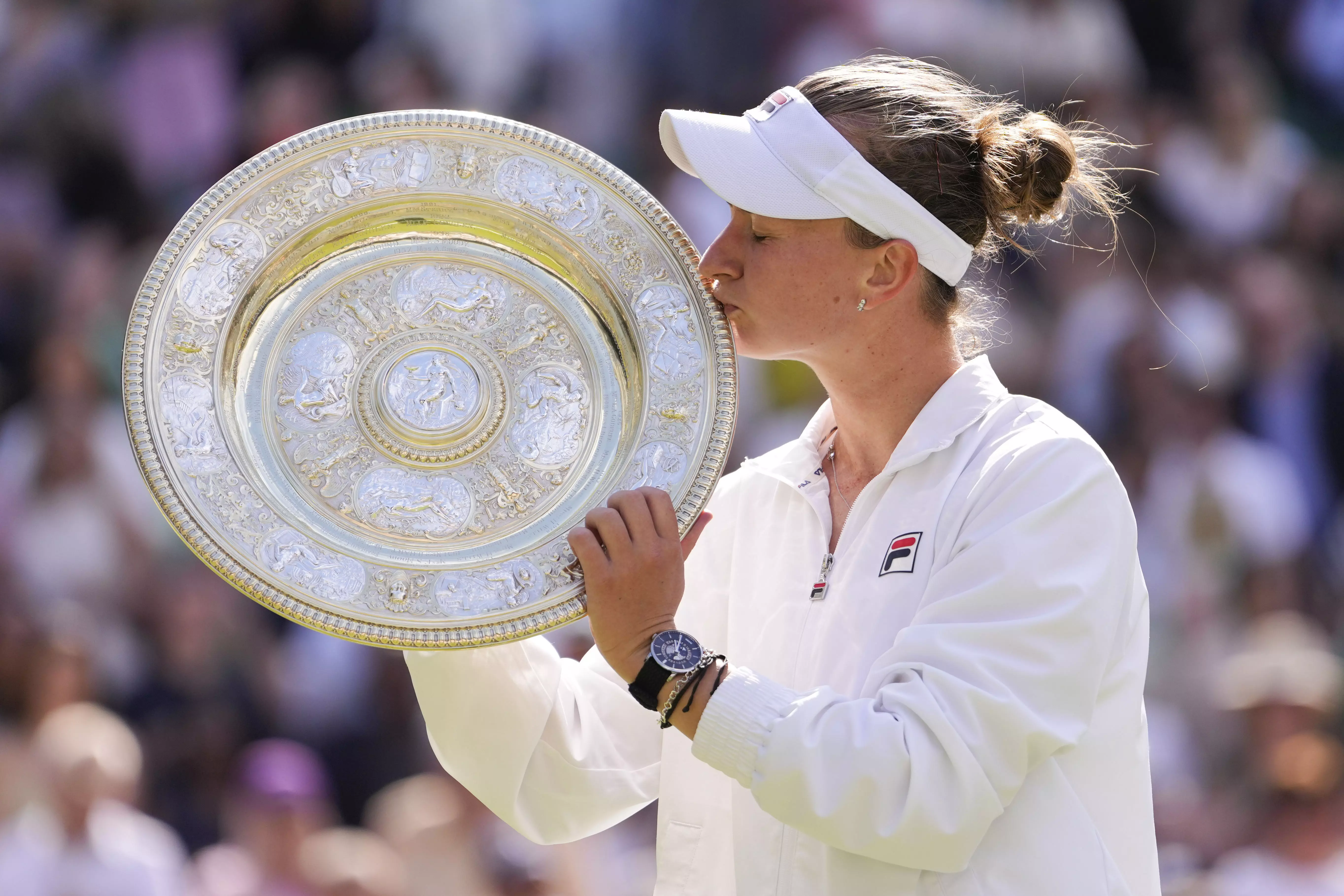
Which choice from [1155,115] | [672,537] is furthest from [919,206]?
[1155,115]

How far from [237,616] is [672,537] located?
316cm

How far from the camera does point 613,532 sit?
1938mm

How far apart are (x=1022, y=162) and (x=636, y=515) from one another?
0.80 m

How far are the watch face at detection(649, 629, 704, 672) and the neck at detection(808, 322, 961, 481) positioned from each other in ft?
1.51

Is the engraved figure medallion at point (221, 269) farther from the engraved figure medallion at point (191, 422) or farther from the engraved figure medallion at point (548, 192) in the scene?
the engraved figure medallion at point (548, 192)

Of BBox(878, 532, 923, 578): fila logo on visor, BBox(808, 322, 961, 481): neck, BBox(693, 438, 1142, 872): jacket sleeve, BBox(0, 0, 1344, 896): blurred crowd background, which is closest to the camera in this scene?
BBox(693, 438, 1142, 872): jacket sleeve

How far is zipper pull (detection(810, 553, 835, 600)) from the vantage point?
84.0 inches

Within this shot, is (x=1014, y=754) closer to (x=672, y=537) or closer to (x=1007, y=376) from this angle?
(x=672, y=537)

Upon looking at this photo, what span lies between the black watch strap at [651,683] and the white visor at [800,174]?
0.67 metres

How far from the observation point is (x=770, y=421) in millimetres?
5516

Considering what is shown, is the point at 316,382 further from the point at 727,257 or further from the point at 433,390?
the point at 727,257

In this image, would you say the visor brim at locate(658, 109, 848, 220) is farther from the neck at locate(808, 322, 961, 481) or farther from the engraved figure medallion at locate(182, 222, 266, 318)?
the engraved figure medallion at locate(182, 222, 266, 318)

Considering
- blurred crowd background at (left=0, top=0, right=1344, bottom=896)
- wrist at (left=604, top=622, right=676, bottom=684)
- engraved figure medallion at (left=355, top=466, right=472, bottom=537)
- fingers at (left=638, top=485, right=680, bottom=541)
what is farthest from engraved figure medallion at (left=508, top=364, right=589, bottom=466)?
blurred crowd background at (left=0, top=0, right=1344, bottom=896)

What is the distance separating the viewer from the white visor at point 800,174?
2.12 metres
